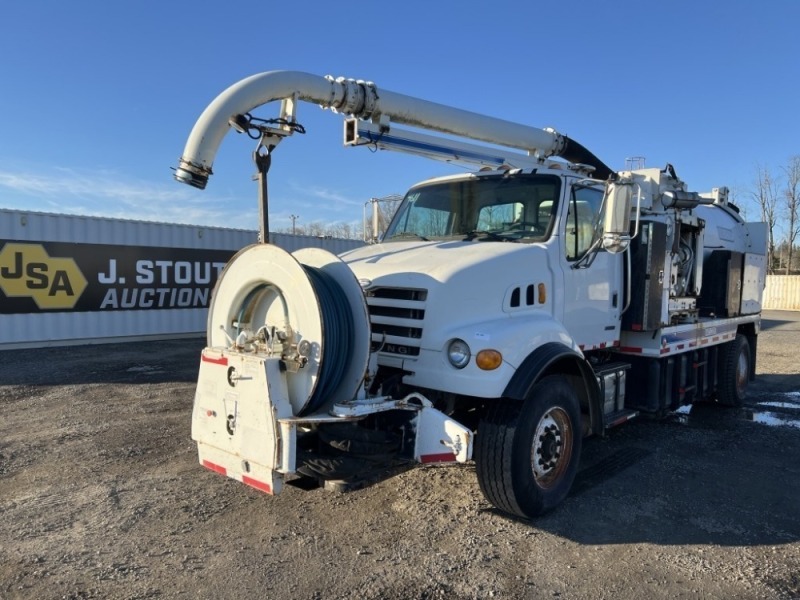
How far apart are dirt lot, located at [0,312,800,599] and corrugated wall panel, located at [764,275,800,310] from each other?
33.9 m

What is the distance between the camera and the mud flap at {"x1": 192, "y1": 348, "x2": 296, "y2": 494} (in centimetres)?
341

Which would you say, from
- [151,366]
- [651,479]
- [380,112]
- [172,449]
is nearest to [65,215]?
[151,366]

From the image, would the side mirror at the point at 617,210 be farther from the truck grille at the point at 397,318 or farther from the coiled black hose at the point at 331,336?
the coiled black hose at the point at 331,336

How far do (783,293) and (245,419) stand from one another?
130ft

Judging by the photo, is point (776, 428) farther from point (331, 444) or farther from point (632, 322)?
point (331, 444)

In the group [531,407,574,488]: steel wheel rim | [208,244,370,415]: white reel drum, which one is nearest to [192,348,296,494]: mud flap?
[208,244,370,415]: white reel drum

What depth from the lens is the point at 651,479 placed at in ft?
17.1

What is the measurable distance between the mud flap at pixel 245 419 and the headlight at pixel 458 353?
1.15 metres

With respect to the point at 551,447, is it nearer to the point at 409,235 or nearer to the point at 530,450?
the point at 530,450

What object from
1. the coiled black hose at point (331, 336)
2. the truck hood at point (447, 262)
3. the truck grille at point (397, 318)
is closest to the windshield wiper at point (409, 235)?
the truck hood at point (447, 262)

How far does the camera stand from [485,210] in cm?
527

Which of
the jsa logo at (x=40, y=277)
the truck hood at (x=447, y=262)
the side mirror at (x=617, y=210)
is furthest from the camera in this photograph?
the jsa logo at (x=40, y=277)

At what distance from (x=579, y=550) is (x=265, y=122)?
3911mm

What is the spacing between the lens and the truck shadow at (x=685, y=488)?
413cm
